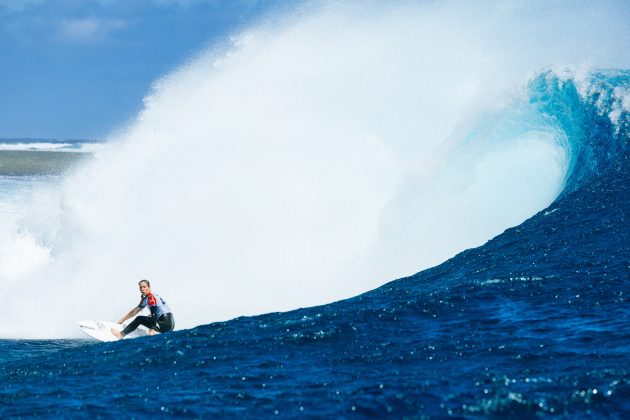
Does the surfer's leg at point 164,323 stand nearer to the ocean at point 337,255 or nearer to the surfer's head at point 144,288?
the surfer's head at point 144,288

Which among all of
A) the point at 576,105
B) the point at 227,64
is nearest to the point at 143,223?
the point at 227,64

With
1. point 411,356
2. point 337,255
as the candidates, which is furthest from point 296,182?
point 411,356

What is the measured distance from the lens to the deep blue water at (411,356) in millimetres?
7312

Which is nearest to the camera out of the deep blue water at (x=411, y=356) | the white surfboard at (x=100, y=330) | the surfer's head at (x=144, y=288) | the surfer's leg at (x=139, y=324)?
the deep blue water at (x=411, y=356)

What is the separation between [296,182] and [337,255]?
2636 millimetres

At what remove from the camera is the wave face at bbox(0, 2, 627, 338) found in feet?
54.4

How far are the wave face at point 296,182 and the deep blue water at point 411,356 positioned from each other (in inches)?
132

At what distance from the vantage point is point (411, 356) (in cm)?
869

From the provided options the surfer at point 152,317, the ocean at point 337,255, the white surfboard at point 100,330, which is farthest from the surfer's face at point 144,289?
the ocean at point 337,255

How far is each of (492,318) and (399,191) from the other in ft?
28.6

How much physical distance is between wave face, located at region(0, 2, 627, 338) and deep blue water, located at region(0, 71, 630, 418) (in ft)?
11.0

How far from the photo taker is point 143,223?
59.8 ft

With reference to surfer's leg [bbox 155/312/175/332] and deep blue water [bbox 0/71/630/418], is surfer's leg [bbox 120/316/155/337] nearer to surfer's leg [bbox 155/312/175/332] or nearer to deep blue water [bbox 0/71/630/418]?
surfer's leg [bbox 155/312/175/332]

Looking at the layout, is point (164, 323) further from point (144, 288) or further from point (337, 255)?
point (337, 255)
